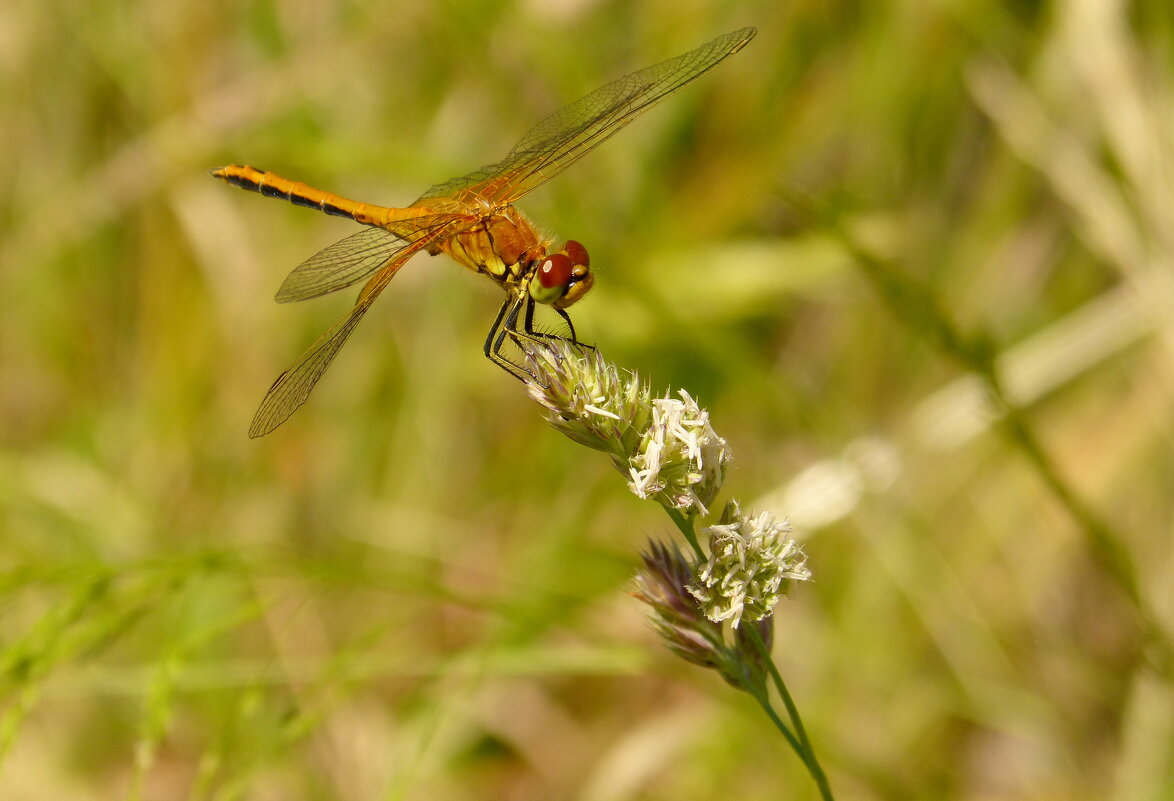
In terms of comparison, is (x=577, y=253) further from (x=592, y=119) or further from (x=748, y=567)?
(x=748, y=567)

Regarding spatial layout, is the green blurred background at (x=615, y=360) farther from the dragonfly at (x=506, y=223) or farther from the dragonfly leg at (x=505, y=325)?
the dragonfly leg at (x=505, y=325)

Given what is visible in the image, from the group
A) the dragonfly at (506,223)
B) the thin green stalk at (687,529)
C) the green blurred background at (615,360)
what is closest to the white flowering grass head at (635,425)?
the thin green stalk at (687,529)

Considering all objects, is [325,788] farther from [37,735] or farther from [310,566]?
[310,566]

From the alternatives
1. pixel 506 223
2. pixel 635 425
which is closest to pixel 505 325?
pixel 506 223

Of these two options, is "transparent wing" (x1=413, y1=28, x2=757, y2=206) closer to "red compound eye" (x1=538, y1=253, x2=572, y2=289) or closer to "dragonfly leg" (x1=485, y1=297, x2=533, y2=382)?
"dragonfly leg" (x1=485, y1=297, x2=533, y2=382)

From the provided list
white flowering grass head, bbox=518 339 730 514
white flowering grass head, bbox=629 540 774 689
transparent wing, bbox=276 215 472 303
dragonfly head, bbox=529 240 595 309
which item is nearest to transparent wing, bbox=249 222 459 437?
transparent wing, bbox=276 215 472 303
